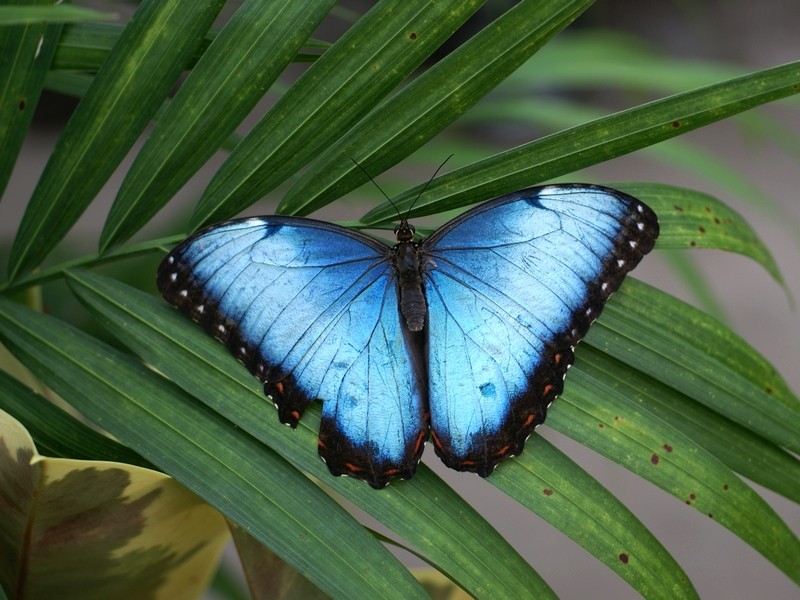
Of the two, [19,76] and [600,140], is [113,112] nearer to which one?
[19,76]

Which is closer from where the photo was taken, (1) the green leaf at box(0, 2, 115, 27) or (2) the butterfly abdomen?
(1) the green leaf at box(0, 2, 115, 27)

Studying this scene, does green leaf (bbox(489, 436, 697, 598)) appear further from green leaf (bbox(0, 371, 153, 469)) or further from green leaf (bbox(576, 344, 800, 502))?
green leaf (bbox(0, 371, 153, 469))

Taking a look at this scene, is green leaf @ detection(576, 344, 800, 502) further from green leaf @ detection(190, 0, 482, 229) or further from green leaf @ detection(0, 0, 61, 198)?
green leaf @ detection(0, 0, 61, 198)

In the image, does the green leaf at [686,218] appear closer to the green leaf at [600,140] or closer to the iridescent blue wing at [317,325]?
the green leaf at [600,140]

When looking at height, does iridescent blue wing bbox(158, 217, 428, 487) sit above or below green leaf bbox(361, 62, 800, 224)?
below

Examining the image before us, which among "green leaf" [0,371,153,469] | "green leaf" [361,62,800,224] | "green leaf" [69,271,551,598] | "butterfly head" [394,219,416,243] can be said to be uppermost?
"green leaf" [361,62,800,224]

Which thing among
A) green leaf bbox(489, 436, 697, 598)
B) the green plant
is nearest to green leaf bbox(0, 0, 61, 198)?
the green plant

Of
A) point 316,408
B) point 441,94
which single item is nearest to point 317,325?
point 316,408

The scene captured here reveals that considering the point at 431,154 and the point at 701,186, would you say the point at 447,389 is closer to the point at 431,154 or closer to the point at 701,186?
the point at 431,154
